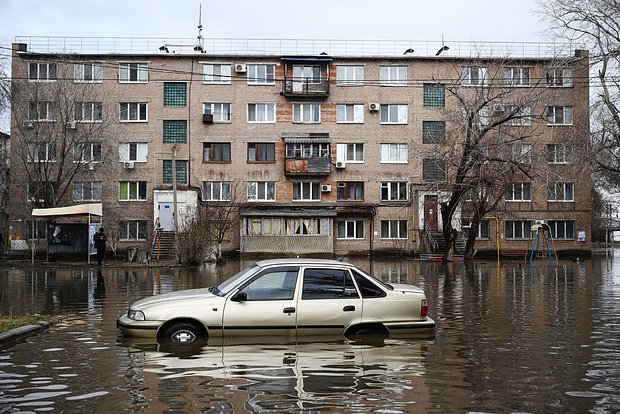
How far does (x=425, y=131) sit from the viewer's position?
50281 mm

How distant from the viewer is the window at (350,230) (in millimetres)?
49938

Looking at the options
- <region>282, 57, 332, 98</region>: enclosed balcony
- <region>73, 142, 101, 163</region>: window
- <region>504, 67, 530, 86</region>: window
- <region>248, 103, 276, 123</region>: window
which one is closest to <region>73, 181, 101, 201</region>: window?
<region>73, 142, 101, 163</region>: window

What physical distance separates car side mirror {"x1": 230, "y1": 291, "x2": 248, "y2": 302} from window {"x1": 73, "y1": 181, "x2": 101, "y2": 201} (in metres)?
41.5

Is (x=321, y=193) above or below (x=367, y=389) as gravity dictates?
above

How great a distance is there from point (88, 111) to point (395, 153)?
74.2 feet

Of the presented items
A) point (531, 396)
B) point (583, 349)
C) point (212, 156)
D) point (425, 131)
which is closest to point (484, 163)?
point (425, 131)

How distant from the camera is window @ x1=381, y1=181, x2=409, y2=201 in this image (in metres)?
50.2

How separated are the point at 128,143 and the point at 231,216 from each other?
9.61 metres

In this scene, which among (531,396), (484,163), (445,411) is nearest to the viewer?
(445,411)

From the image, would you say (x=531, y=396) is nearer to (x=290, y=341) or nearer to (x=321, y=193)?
(x=290, y=341)

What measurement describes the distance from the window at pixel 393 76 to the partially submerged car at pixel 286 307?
136ft

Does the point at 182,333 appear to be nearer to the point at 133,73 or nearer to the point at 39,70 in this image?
the point at 133,73

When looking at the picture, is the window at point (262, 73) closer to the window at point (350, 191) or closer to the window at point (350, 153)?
the window at point (350, 153)

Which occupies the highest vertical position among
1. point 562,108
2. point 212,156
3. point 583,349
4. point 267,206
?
point 562,108
